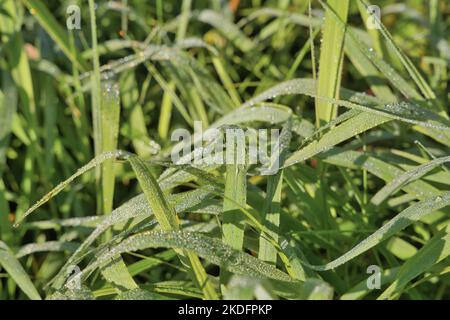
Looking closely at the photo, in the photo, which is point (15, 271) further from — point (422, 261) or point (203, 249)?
point (422, 261)

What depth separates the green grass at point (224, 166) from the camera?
0.84 m

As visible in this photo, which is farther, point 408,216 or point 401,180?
point 401,180

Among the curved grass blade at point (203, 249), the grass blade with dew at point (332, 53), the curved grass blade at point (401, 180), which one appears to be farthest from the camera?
the grass blade with dew at point (332, 53)

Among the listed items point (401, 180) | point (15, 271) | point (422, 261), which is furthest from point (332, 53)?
point (15, 271)

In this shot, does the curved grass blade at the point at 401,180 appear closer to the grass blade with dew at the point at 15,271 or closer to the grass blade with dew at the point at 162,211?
the grass blade with dew at the point at 162,211

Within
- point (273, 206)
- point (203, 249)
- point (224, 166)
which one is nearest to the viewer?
point (203, 249)

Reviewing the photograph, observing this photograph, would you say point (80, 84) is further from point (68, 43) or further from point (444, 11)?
point (444, 11)

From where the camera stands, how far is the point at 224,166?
40.4 inches

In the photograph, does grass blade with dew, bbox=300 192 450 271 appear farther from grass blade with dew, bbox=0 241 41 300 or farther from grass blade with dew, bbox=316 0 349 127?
grass blade with dew, bbox=0 241 41 300

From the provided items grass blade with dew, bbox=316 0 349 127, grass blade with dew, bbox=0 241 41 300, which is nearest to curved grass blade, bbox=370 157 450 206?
grass blade with dew, bbox=316 0 349 127

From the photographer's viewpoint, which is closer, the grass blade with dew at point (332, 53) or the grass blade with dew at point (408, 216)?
the grass blade with dew at point (408, 216)

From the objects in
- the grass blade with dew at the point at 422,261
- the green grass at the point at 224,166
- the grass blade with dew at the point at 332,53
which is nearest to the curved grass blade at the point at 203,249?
the green grass at the point at 224,166

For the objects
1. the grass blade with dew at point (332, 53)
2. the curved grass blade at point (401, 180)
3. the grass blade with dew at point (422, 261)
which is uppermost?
the grass blade with dew at point (332, 53)
